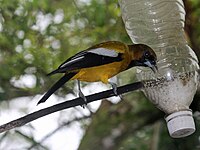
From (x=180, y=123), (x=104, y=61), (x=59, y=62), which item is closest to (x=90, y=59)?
(x=104, y=61)

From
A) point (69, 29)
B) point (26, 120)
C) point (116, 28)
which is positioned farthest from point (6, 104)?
point (26, 120)

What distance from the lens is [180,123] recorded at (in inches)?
35.2

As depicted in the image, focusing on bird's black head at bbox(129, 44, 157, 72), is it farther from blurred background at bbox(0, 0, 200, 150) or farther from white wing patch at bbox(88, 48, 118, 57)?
blurred background at bbox(0, 0, 200, 150)

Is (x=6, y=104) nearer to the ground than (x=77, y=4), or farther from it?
nearer to the ground

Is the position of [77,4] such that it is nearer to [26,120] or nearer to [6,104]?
→ [6,104]

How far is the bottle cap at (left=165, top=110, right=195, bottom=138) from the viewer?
894mm

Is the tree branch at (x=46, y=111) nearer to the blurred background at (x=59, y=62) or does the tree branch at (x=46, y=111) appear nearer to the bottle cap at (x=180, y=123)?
the bottle cap at (x=180, y=123)

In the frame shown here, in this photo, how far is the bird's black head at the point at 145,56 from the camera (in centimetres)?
94

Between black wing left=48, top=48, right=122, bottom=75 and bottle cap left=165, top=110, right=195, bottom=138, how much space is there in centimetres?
15

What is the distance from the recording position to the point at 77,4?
1.61 m

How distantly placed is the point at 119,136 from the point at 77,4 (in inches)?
16.6

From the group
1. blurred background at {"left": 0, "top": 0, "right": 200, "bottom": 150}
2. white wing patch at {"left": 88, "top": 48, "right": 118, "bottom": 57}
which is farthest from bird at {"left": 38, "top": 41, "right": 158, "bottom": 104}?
blurred background at {"left": 0, "top": 0, "right": 200, "bottom": 150}

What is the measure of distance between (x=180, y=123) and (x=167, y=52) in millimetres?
196

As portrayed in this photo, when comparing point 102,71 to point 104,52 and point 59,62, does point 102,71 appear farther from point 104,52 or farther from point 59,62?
point 59,62
